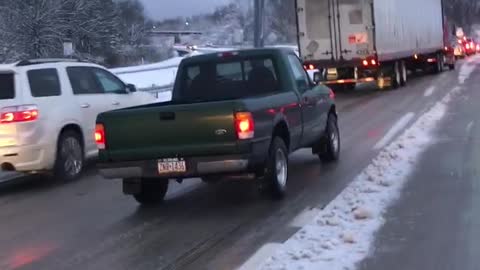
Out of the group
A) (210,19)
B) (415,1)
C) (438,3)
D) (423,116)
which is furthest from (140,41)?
(210,19)

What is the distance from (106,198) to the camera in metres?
10.1

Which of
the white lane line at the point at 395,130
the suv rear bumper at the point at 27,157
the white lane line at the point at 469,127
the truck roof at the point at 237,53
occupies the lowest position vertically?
the white lane line at the point at 469,127

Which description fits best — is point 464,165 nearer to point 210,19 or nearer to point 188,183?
point 188,183

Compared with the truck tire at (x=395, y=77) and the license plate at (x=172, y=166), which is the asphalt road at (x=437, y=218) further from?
the truck tire at (x=395, y=77)

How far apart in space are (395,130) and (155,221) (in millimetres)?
7974

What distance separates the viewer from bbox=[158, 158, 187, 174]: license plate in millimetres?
8664

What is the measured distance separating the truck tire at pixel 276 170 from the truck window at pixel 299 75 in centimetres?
134

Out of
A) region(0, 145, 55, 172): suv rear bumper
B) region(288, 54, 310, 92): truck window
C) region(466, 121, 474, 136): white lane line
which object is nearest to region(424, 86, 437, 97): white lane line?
region(466, 121, 474, 136): white lane line

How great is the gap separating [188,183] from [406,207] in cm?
349

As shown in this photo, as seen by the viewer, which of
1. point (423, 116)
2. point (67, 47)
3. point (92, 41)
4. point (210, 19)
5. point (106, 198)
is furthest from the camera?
point (210, 19)

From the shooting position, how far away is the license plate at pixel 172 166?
8664 millimetres

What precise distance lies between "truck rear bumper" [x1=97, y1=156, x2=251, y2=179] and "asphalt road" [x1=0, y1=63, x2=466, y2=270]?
0.46 meters

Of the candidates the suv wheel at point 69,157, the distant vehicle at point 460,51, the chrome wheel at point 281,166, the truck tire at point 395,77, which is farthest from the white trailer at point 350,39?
the distant vehicle at point 460,51

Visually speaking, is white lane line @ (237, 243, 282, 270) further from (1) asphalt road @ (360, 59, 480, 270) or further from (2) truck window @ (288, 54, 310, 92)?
(2) truck window @ (288, 54, 310, 92)
